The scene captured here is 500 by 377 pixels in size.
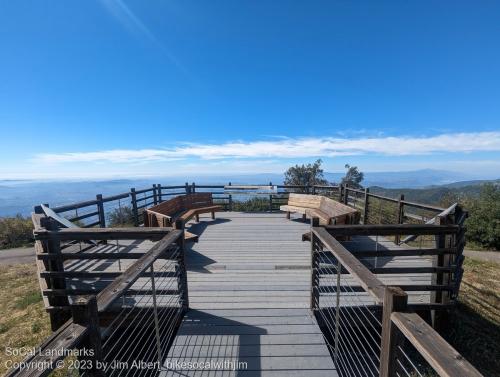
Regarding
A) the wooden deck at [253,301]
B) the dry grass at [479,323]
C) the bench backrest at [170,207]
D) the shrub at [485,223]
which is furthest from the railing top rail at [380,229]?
the shrub at [485,223]

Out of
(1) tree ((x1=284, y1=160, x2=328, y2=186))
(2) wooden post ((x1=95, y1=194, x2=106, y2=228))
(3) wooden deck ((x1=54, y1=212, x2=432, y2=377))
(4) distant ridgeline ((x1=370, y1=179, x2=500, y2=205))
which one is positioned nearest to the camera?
(3) wooden deck ((x1=54, y1=212, x2=432, y2=377))

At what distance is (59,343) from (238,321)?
2.51 m

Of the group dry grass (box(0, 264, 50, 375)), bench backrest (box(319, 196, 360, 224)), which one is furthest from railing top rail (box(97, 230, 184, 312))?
bench backrest (box(319, 196, 360, 224))

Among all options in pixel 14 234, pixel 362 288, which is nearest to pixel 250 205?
pixel 14 234

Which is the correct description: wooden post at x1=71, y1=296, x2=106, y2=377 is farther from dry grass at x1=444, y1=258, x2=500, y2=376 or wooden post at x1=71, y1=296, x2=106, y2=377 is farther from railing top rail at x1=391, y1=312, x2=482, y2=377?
dry grass at x1=444, y1=258, x2=500, y2=376

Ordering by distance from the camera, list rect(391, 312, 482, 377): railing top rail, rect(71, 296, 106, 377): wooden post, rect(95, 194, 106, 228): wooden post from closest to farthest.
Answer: rect(391, 312, 482, 377): railing top rail, rect(71, 296, 106, 377): wooden post, rect(95, 194, 106, 228): wooden post

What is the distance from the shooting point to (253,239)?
23.7 feet

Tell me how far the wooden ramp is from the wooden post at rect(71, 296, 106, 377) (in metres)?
1.47

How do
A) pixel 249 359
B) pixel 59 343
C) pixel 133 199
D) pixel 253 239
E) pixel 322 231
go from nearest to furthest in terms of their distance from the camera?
pixel 59 343 < pixel 249 359 < pixel 322 231 < pixel 253 239 < pixel 133 199

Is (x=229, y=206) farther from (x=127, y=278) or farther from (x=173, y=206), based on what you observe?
(x=127, y=278)

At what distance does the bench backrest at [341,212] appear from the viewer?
6.12 m

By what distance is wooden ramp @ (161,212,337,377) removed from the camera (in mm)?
2635

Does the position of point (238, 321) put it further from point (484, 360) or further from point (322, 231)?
point (484, 360)

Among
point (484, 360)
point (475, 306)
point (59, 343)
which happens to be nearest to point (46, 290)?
point (59, 343)
